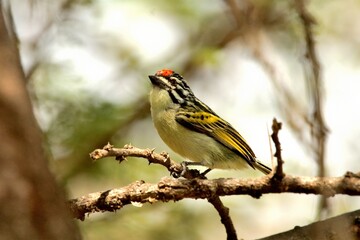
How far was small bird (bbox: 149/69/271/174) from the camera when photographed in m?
5.68

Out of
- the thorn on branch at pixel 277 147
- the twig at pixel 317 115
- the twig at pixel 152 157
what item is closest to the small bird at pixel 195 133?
the twig at pixel 152 157

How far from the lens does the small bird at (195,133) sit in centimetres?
568

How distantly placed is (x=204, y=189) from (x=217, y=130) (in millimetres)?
1971

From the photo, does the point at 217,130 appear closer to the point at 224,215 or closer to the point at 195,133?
the point at 195,133

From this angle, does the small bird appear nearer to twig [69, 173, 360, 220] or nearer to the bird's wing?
the bird's wing

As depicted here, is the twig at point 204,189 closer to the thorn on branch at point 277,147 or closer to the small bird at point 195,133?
the thorn on branch at point 277,147

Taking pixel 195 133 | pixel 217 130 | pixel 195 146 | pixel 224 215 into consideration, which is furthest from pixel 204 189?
pixel 217 130

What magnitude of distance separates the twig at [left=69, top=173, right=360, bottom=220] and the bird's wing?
5.56 feet

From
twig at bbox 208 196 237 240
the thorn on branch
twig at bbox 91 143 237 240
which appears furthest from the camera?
twig at bbox 208 196 237 240

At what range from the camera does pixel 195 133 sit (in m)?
5.79

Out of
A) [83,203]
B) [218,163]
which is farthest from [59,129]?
[83,203]

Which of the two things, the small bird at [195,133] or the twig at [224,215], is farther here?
the small bird at [195,133]

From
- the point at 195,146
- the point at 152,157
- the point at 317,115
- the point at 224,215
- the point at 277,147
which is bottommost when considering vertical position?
the point at 317,115

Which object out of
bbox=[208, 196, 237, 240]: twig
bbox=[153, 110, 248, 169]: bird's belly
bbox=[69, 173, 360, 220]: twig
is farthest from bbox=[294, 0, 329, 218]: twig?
bbox=[153, 110, 248, 169]: bird's belly
